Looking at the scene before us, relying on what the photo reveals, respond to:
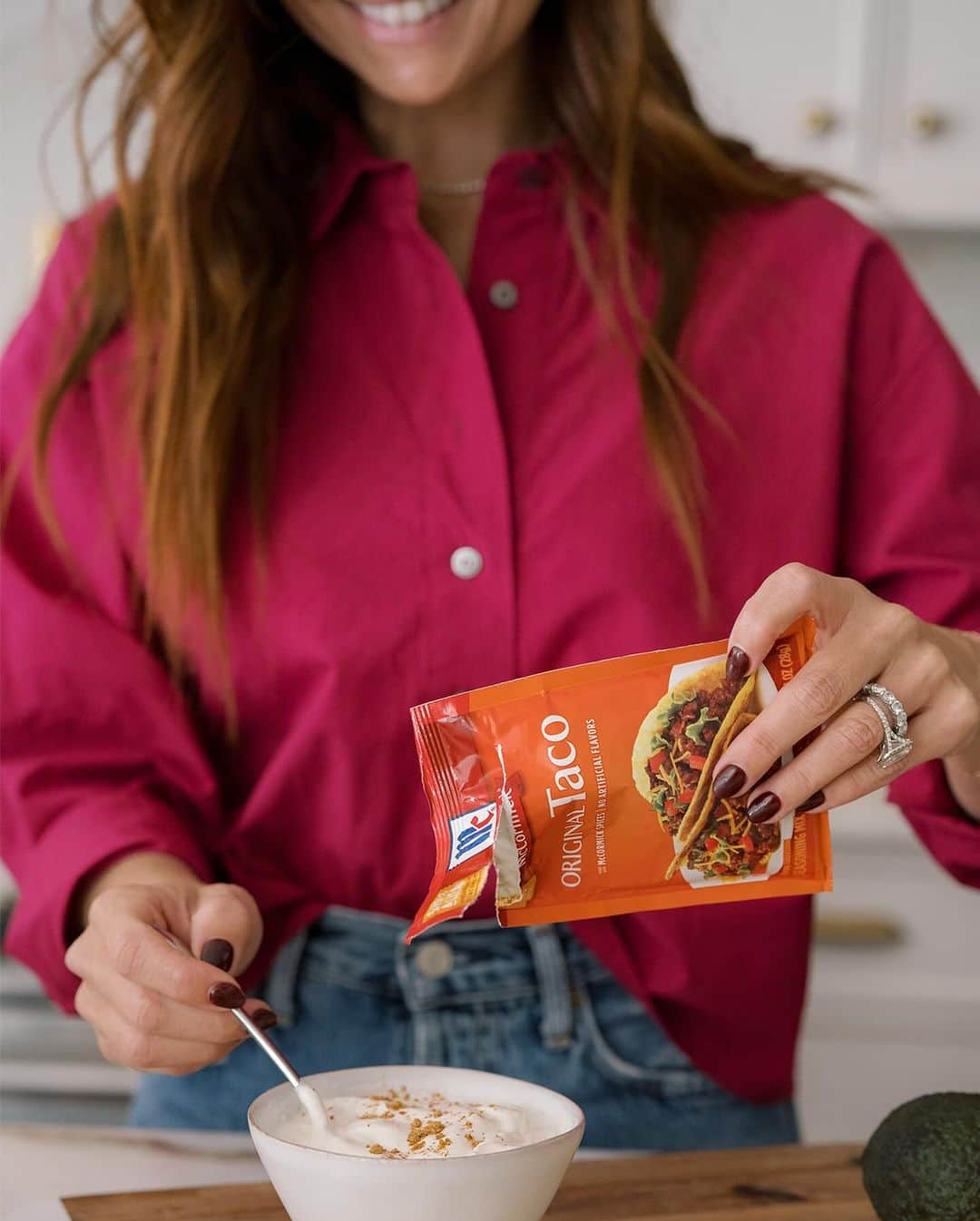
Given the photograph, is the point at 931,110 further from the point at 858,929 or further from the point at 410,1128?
the point at 410,1128

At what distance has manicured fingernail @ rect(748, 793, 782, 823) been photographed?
69 centimetres

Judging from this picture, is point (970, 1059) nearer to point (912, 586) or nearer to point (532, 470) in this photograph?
point (912, 586)

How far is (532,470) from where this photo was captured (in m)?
0.98

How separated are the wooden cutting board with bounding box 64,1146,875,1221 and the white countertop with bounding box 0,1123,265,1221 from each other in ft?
0.07

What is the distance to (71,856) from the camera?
0.95m

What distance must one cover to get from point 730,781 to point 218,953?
29cm

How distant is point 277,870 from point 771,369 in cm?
48

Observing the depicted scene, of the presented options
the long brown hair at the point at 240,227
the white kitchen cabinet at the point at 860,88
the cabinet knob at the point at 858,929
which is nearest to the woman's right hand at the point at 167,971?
the long brown hair at the point at 240,227

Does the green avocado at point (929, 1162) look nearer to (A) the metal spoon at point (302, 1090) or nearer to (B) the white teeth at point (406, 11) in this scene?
(A) the metal spoon at point (302, 1090)

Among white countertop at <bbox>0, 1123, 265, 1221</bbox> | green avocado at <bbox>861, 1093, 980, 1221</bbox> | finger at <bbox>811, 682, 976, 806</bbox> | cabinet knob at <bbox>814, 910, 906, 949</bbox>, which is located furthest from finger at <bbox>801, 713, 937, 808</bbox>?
cabinet knob at <bbox>814, 910, 906, 949</bbox>

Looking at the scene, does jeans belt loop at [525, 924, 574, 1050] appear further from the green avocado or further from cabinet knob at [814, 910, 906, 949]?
cabinet knob at [814, 910, 906, 949]

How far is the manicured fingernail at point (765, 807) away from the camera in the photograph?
69cm

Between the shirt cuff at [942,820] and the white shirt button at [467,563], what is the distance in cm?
31

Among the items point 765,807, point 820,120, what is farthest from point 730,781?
point 820,120
